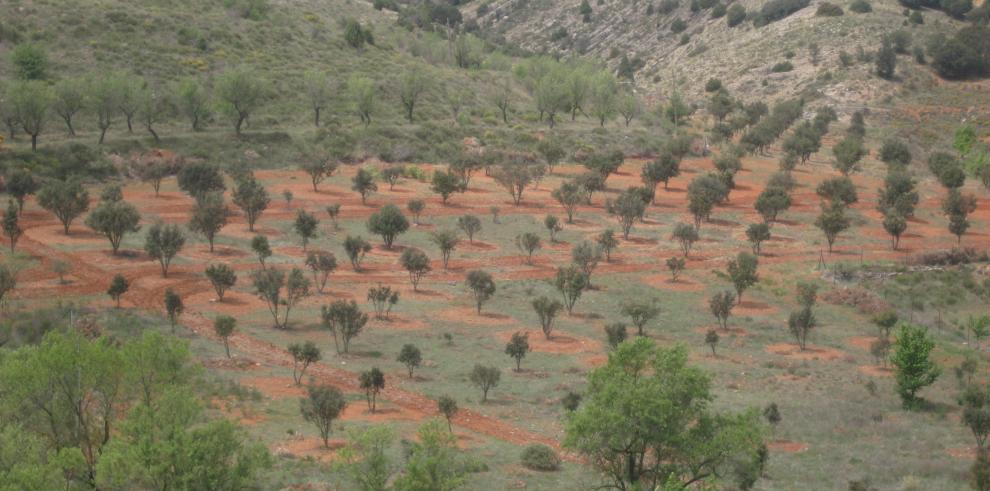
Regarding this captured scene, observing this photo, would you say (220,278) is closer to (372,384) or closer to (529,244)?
(372,384)

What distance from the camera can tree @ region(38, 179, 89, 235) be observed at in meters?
67.8

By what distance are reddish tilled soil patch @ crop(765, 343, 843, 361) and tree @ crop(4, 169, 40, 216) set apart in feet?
168

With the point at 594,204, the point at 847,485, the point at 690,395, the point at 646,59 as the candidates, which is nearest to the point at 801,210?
the point at 594,204

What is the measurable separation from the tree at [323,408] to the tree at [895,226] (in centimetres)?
5184

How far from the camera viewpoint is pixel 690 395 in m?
29.9

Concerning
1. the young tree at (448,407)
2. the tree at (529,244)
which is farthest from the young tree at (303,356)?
the tree at (529,244)

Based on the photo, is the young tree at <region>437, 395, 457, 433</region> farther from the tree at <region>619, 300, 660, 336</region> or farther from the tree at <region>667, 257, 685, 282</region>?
the tree at <region>667, 257, 685, 282</region>

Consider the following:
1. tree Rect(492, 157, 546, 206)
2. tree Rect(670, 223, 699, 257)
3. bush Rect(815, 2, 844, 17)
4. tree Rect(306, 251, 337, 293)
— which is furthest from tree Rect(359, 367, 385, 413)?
bush Rect(815, 2, 844, 17)

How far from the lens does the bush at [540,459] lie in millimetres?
35688

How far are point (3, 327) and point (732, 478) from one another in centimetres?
3261

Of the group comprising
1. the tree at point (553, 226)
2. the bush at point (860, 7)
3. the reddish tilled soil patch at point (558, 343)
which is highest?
the bush at point (860, 7)

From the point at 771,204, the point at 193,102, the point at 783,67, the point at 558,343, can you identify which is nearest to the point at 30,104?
the point at 193,102

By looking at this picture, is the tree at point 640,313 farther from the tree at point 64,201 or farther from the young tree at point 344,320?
the tree at point 64,201

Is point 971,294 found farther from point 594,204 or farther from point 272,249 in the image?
point 272,249
